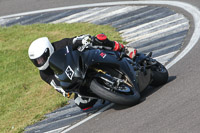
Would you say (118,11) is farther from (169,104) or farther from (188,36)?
(169,104)

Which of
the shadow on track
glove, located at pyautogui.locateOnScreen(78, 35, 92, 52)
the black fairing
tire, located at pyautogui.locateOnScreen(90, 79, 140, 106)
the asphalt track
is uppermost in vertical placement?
glove, located at pyautogui.locateOnScreen(78, 35, 92, 52)

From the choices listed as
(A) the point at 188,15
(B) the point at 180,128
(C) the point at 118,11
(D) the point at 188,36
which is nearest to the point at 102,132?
(B) the point at 180,128

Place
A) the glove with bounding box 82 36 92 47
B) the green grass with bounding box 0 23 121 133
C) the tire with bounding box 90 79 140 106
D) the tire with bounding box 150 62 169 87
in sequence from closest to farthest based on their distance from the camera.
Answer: the tire with bounding box 90 79 140 106
the glove with bounding box 82 36 92 47
the tire with bounding box 150 62 169 87
the green grass with bounding box 0 23 121 133

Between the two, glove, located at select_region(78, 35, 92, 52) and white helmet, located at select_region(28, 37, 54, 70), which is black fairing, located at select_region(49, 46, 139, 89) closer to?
glove, located at select_region(78, 35, 92, 52)

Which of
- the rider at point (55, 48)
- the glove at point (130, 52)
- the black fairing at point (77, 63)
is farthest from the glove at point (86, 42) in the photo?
the glove at point (130, 52)

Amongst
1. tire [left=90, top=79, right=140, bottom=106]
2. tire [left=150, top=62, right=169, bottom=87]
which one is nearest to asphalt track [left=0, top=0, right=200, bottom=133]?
tire [left=150, top=62, right=169, bottom=87]

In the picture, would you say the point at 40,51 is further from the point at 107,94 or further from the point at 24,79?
the point at 24,79

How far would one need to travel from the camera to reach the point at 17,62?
12.5 m

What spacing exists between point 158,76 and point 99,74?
140 cm

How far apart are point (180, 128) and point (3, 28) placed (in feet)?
35.4

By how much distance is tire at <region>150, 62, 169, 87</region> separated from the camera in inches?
299

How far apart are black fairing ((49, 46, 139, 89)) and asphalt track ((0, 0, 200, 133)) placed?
574mm

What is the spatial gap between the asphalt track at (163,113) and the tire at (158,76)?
0.38ft

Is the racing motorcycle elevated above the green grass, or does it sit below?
above
